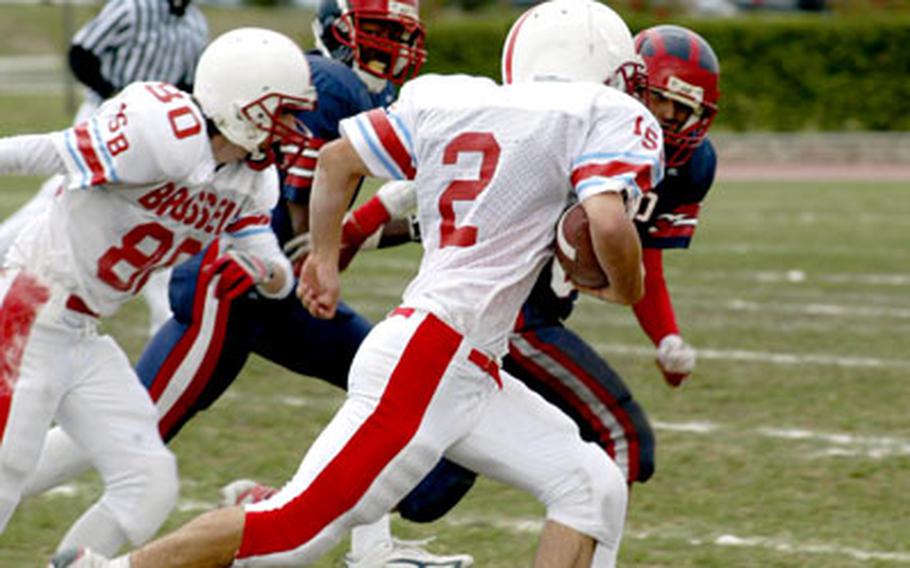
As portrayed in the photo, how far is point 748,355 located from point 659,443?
176 cm

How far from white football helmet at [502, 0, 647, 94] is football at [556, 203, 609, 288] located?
0.30 meters

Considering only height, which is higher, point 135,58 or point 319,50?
point 319,50

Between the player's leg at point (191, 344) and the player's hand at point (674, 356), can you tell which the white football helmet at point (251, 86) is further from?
the player's hand at point (674, 356)

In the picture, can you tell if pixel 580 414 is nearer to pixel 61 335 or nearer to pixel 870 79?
pixel 61 335

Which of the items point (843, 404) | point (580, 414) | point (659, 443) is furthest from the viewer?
point (843, 404)

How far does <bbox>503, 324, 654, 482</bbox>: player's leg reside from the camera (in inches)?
170

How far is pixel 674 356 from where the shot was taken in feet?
14.6

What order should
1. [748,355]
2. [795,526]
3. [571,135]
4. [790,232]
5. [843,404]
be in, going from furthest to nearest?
[790,232], [748,355], [843,404], [795,526], [571,135]

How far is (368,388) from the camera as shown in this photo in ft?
11.1

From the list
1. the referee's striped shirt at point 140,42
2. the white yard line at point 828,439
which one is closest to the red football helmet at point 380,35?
the white yard line at point 828,439

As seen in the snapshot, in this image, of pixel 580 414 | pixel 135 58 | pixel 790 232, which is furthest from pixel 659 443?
pixel 790 232

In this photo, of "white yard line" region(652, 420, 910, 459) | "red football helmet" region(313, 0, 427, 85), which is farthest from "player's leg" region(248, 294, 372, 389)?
"white yard line" region(652, 420, 910, 459)

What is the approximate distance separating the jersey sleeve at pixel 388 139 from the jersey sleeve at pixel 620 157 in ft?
1.14

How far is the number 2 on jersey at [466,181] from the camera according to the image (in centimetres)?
338
